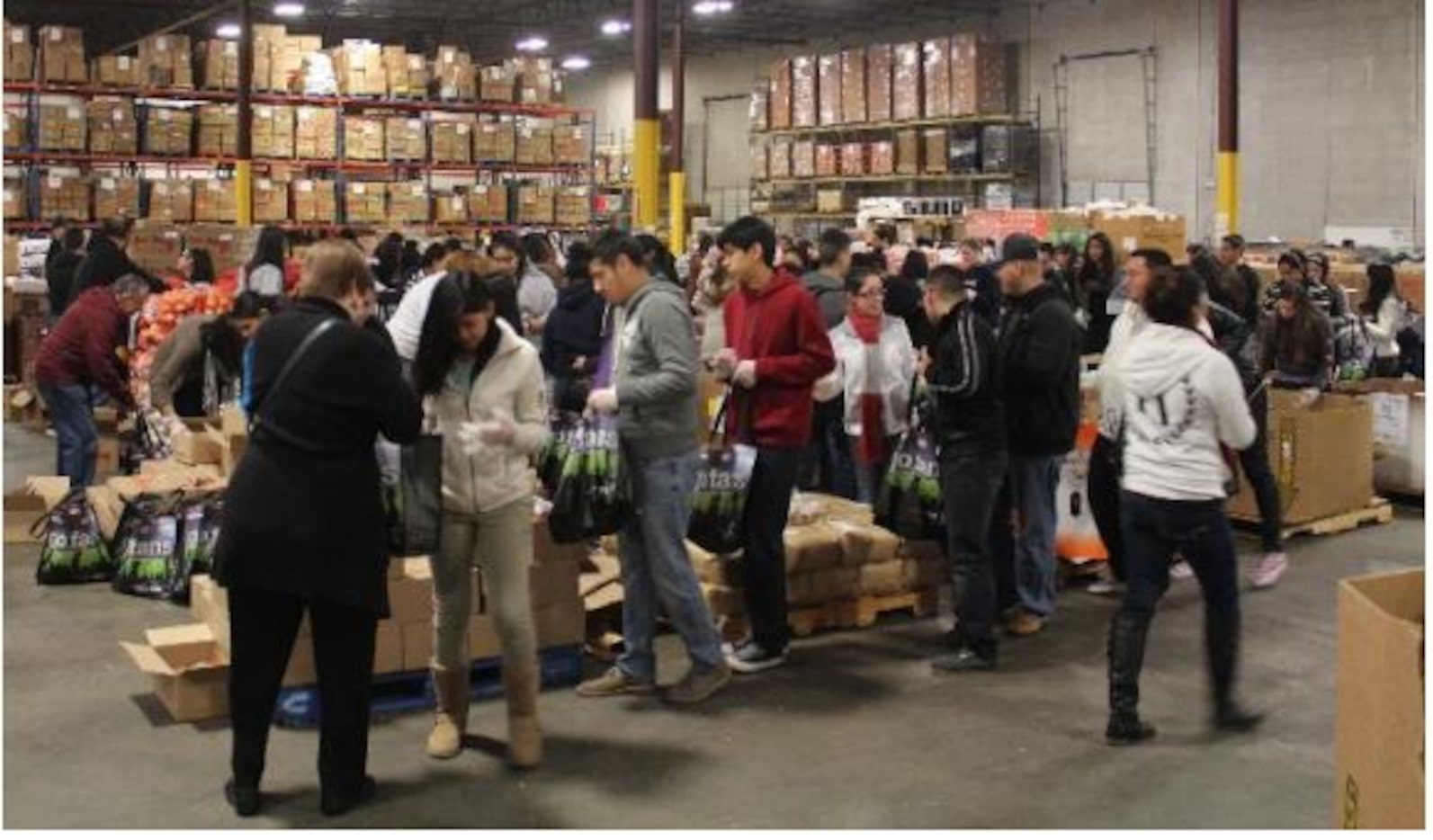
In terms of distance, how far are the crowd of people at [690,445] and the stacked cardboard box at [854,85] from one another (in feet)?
45.6

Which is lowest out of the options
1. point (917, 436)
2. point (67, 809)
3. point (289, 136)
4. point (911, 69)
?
point (67, 809)

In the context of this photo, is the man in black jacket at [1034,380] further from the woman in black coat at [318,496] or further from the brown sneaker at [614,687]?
the woman in black coat at [318,496]

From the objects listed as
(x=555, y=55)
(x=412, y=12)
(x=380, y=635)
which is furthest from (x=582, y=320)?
(x=555, y=55)

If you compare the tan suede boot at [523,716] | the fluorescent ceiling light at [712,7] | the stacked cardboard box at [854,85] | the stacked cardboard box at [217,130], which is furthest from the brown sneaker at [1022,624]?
the fluorescent ceiling light at [712,7]

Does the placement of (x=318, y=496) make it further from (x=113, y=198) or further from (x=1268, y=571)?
(x=113, y=198)

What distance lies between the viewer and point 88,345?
839 cm

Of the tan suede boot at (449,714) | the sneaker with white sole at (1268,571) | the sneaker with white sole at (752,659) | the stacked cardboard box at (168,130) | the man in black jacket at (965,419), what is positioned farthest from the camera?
the stacked cardboard box at (168,130)

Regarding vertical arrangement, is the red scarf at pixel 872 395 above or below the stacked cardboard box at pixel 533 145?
below

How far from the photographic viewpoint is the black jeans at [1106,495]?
258 inches

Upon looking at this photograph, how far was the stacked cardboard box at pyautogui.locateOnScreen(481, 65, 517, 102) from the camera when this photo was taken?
16078mm

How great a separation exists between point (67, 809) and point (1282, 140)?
16.6m

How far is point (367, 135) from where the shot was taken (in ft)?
51.2

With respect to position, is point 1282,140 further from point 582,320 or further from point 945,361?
point 945,361

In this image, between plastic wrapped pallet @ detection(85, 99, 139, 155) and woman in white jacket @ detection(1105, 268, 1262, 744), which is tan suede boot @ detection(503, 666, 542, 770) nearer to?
woman in white jacket @ detection(1105, 268, 1262, 744)
